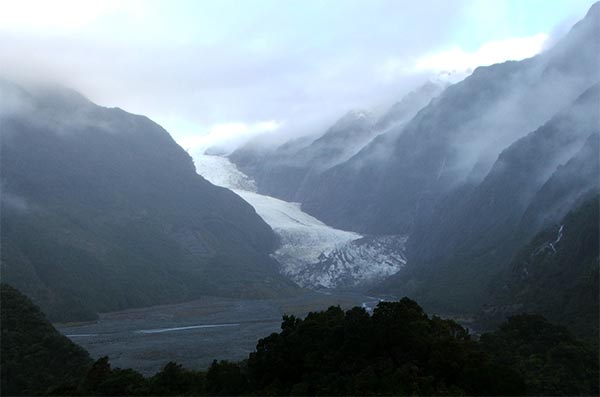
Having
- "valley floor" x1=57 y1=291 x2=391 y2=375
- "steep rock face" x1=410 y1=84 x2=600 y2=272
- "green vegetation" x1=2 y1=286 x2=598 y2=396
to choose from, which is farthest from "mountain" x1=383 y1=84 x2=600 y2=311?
"green vegetation" x1=2 y1=286 x2=598 y2=396

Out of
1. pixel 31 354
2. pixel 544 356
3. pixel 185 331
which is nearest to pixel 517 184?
pixel 185 331

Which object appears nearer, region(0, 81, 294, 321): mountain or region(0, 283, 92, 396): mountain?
region(0, 283, 92, 396): mountain

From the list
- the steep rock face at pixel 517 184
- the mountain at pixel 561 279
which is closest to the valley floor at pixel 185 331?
the mountain at pixel 561 279

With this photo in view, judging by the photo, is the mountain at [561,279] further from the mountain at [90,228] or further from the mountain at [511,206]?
the mountain at [90,228]

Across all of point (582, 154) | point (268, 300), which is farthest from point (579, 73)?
point (268, 300)

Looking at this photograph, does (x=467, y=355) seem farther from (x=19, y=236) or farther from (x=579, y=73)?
(x=579, y=73)

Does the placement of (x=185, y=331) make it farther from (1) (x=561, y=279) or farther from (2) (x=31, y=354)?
(2) (x=31, y=354)

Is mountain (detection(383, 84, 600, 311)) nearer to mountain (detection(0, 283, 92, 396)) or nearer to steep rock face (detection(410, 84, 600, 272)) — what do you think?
steep rock face (detection(410, 84, 600, 272))
